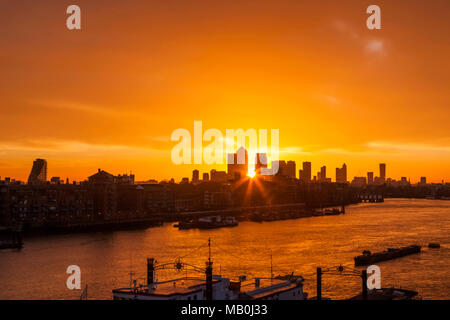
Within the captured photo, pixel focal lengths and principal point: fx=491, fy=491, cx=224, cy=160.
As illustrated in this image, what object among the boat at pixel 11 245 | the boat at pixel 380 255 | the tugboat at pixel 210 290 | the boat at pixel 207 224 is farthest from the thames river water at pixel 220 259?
the boat at pixel 207 224

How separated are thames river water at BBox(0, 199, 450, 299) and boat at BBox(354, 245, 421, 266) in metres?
0.49

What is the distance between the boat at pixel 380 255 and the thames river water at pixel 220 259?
495 millimetres

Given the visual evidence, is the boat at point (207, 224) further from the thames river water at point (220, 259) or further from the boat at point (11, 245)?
the boat at point (11, 245)

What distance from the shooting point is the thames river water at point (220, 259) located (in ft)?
62.4

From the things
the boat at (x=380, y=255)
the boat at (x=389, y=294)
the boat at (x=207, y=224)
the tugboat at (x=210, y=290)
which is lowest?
the boat at (x=207, y=224)

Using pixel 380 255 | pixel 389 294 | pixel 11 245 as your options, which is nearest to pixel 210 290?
pixel 389 294

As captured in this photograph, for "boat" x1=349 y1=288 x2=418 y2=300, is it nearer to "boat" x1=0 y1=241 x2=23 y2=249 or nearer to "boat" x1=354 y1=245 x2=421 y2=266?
"boat" x1=354 y1=245 x2=421 y2=266

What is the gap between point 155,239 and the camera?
36969 millimetres

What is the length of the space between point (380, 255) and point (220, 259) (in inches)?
342

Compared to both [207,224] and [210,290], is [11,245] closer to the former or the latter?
[210,290]

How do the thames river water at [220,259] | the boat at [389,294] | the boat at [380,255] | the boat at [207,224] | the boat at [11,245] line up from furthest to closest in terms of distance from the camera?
the boat at [207,224], the boat at [11,245], the boat at [380,255], the thames river water at [220,259], the boat at [389,294]

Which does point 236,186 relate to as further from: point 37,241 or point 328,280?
point 328,280

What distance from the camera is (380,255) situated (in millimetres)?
26594
